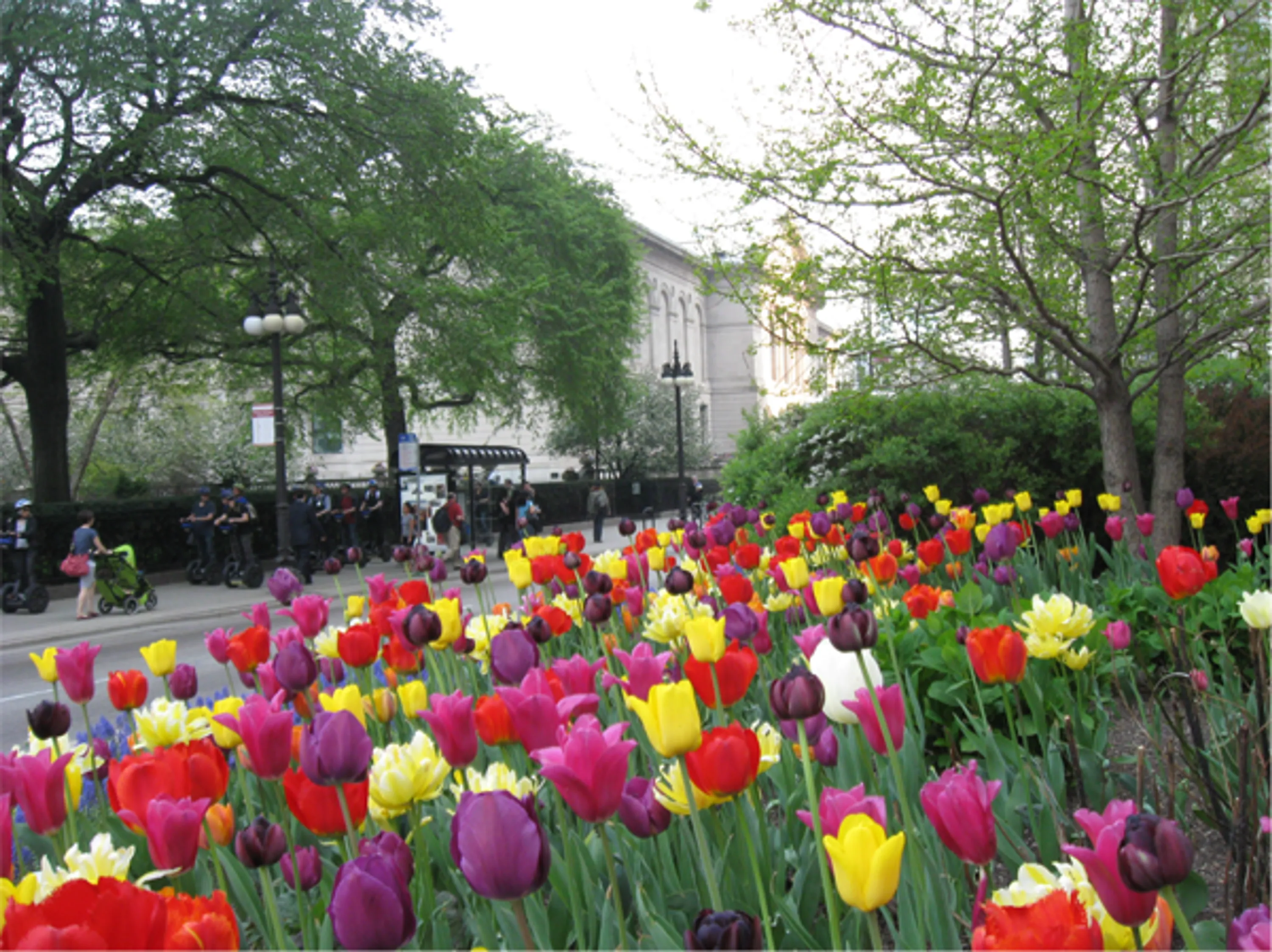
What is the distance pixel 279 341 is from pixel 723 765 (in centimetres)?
1881

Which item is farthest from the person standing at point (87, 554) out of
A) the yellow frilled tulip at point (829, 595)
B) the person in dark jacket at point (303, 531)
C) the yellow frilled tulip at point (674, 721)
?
the yellow frilled tulip at point (674, 721)

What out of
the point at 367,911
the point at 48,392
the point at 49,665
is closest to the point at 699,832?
the point at 367,911

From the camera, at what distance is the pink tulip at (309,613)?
11.0ft

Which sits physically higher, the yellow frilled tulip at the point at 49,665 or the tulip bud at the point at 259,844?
the yellow frilled tulip at the point at 49,665

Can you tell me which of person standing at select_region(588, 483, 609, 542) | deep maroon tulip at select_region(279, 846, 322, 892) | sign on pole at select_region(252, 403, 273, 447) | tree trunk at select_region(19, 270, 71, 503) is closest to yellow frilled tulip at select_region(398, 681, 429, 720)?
deep maroon tulip at select_region(279, 846, 322, 892)

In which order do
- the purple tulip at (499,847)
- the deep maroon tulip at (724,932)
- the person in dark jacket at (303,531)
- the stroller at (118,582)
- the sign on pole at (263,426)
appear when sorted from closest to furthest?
the deep maroon tulip at (724,932), the purple tulip at (499,847), the stroller at (118,582), the sign on pole at (263,426), the person in dark jacket at (303,531)

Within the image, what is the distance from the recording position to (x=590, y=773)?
1.45m

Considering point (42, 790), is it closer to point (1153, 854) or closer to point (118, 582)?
point (1153, 854)

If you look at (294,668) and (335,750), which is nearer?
(335,750)

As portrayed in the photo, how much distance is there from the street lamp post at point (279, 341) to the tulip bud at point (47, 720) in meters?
16.6

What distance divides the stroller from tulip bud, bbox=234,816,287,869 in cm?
1563

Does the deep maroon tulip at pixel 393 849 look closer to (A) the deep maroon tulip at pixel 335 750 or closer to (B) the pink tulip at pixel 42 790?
(A) the deep maroon tulip at pixel 335 750

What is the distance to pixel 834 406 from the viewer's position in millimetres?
8914

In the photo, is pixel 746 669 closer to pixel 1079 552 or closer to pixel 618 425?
pixel 1079 552
